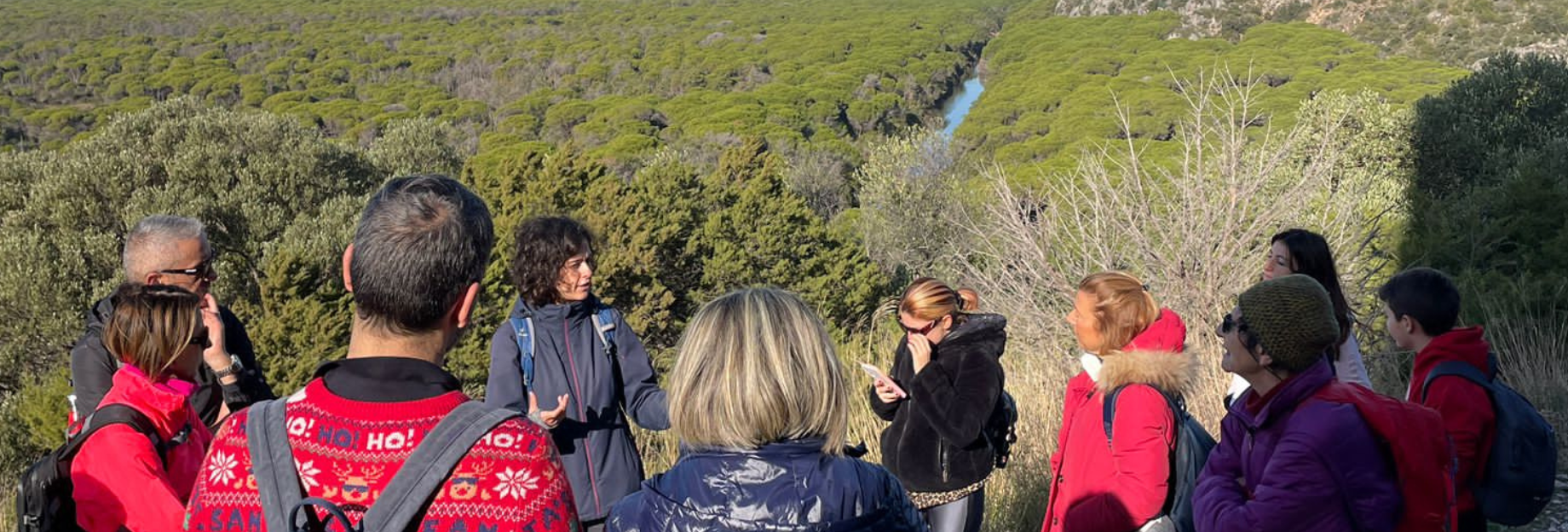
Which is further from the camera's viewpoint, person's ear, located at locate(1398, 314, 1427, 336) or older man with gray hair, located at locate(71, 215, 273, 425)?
person's ear, located at locate(1398, 314, 1427, 336)

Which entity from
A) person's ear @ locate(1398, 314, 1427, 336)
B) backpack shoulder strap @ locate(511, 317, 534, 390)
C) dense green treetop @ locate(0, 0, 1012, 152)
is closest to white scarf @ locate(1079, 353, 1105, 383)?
person's ear @ locate(1398, 314, 1427, 336)

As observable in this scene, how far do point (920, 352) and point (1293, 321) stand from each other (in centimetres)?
121

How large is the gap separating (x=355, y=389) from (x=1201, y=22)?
7432 centimetres

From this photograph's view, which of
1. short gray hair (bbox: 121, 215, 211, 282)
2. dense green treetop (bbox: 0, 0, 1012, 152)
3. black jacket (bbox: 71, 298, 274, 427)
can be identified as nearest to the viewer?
black jacket (bbox: 71, 298, 274, 427)

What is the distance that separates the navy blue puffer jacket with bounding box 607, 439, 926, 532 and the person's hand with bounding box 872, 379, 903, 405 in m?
1.29

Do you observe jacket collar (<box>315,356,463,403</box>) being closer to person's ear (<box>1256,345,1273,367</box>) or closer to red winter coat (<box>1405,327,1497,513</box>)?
person's ear (<box>1256,345,1273,367</box>)

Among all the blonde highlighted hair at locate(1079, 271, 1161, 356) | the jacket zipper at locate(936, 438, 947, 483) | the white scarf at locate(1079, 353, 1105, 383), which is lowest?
the jacket zipper at locate(936, 438, 947, 483)

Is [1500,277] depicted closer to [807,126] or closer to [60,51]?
[807,126]

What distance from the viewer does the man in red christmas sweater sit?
1502 millimetres

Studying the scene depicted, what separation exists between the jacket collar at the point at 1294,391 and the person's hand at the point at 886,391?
1122 mm

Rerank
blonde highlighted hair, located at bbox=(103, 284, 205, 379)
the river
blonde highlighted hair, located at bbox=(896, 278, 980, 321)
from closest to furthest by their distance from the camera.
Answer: blonde highlighted hair, located at bbox=(103, 284, 205, 379)
blonde highlighted hair, located at bbox=(896, 278, 980, 321)
the river

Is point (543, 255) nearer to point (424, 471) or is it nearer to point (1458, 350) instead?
point (424, 471)

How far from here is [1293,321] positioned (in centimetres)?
228

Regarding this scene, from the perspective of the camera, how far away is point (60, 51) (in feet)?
204
